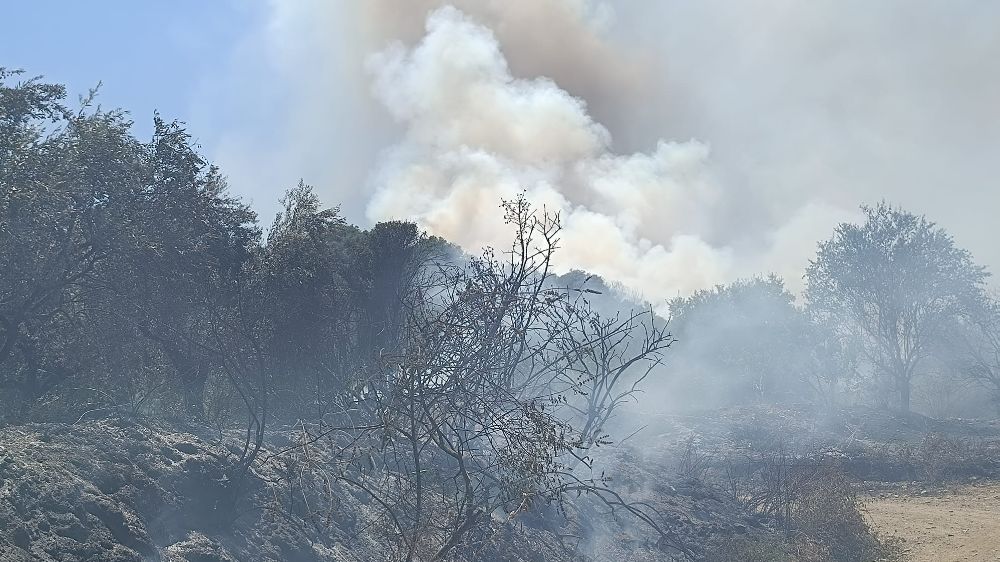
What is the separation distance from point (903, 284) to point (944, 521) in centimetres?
2507

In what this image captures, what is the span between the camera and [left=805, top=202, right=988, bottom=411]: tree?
1507 inches

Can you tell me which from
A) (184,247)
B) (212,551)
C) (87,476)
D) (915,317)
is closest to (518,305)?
(212,551)

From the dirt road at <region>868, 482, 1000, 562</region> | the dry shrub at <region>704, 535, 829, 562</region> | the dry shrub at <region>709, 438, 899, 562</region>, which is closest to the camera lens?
the dry shrub at <region>704, 535, 829, 562</region>

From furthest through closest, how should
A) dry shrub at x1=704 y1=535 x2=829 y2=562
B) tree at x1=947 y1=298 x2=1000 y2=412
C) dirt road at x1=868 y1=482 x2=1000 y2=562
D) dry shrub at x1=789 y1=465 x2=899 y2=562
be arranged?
1. tree at x1=947 y1=298 x2=1000 y2=412
2. dry shrub at x1=789 y1=465 x2=899 y2=562
3. dirt road at x1=868 y1=482 x2=1000 y2=562
4. dry shrub at x1=704 y1=535 x2=829 y2=562

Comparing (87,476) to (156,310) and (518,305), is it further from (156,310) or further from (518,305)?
(518,305)

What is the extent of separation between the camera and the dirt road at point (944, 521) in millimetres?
13695

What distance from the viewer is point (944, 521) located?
16.3 meters

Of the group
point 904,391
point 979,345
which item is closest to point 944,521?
point 904,391

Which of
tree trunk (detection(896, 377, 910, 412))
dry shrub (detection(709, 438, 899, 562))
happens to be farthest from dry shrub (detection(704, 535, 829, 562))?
tree trunk (detection(896, 377, 910, 412))

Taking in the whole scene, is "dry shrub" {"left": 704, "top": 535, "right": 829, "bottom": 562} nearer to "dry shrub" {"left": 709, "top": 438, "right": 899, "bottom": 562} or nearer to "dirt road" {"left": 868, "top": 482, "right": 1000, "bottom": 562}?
"dry shrub" {"left": 709, "top": 438, "right": 899, "bottom": 562}

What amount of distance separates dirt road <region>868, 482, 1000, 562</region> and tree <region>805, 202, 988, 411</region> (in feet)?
61.6

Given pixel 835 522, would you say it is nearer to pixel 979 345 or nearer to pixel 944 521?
pixel 944 521

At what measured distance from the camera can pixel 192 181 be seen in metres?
12.0

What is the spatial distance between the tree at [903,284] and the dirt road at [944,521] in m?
18.8
